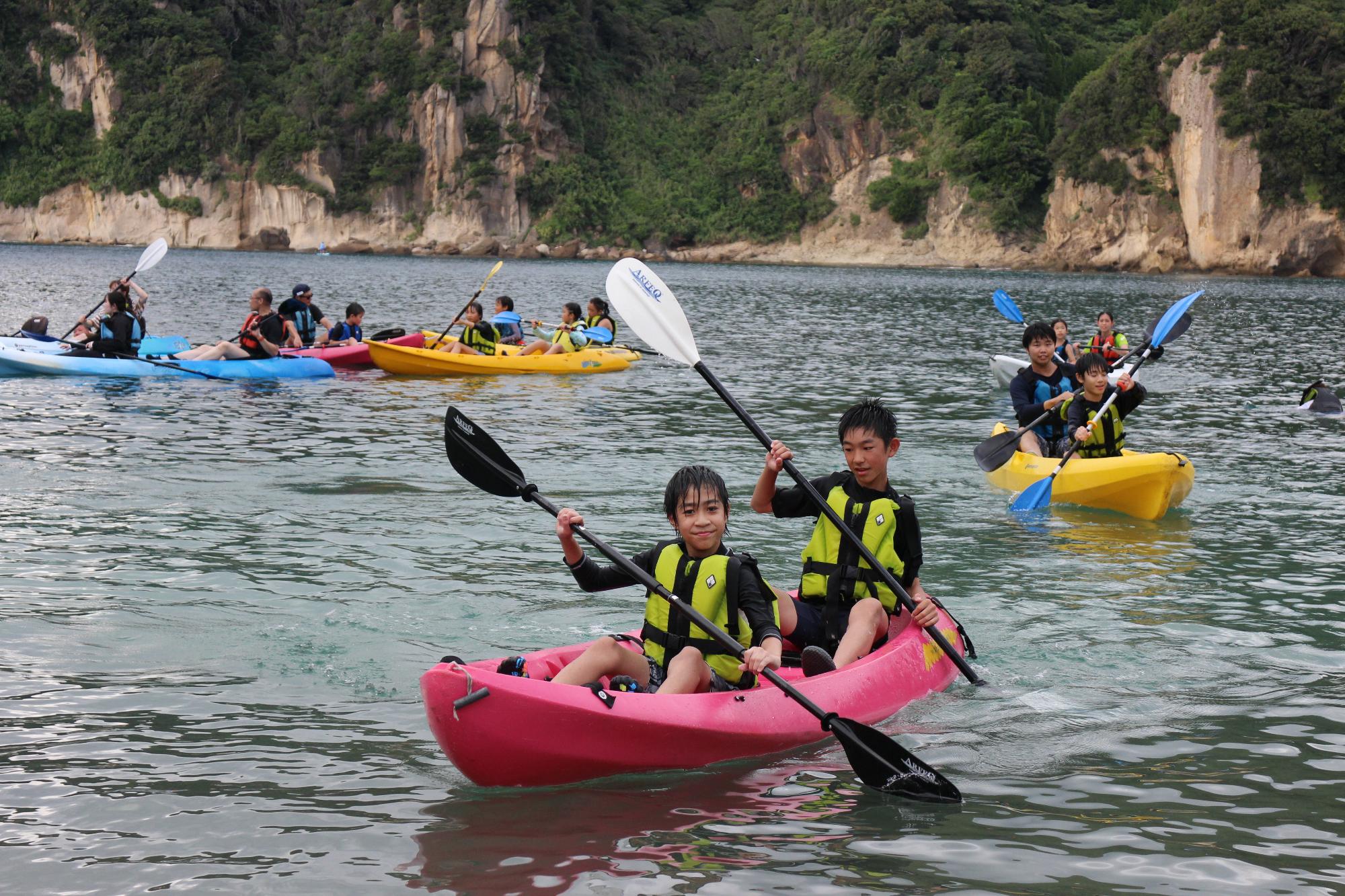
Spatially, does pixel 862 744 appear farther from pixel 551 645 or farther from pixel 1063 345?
pixel 1063 345

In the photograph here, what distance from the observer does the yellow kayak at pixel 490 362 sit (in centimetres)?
1881

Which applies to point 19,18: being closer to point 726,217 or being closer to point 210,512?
point 726,217

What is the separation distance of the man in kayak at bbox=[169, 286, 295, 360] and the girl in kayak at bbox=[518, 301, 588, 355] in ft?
11.4

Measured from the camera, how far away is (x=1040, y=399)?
443 inches

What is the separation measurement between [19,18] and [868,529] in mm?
108601

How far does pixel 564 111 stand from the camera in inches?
3846

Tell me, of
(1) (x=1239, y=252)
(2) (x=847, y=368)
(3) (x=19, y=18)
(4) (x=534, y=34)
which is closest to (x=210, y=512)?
(2) (x=847, y=368)

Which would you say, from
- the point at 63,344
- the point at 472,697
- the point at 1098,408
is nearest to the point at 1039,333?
the point at 1098,408

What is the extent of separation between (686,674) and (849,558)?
1.14m

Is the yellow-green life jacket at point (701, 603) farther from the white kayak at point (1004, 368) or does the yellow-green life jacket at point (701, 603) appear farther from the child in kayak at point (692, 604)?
the white kayak at point (1004, 368)

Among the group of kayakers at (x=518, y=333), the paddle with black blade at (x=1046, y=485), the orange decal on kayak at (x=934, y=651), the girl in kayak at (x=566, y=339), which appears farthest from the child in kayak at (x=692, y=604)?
the girl in kayak at (x=566, y=339)

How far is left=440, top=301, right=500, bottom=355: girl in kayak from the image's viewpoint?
19.7 m

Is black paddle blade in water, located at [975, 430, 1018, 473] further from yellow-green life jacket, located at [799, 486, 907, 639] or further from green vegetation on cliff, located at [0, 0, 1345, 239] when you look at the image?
green vegetation on cliff, located at [0, 0, 1345, 239]

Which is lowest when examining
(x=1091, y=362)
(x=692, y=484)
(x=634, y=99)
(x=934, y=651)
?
(x=934, y=651)
